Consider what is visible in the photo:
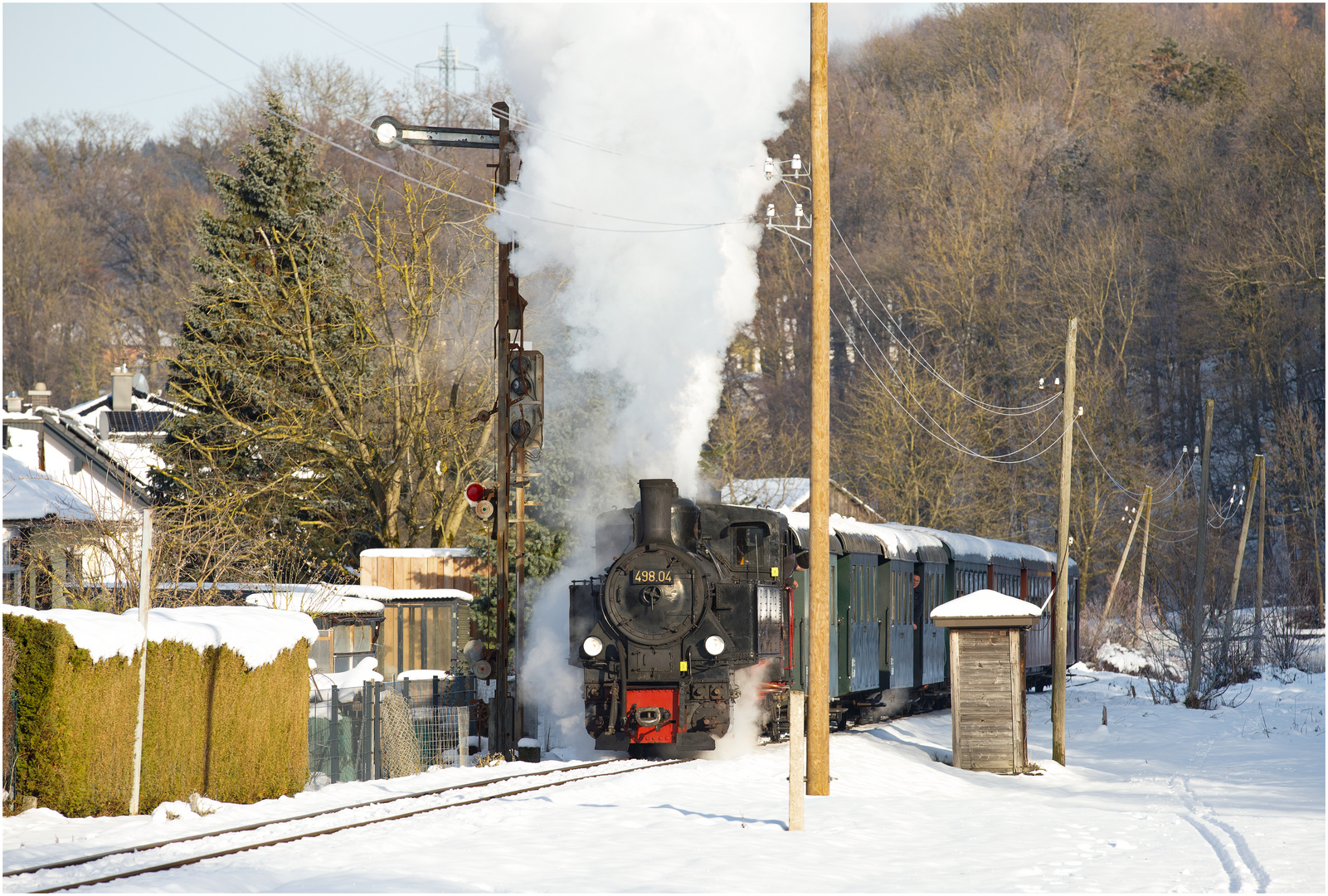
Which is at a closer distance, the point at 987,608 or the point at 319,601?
the point at 987,608

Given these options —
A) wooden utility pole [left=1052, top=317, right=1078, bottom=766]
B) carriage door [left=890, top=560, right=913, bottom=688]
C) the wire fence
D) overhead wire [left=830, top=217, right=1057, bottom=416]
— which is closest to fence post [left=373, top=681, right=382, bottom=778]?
the wire fence

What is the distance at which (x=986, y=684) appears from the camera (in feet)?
57.0

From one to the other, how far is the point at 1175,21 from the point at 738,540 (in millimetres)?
67765

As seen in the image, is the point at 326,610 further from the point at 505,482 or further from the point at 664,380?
the point at 664,380

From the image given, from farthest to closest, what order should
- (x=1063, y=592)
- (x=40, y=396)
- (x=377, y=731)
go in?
(x=40, y=396), (x=1063, y=592), (x=377, y=731)

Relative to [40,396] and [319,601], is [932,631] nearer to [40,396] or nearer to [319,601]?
[319,601]

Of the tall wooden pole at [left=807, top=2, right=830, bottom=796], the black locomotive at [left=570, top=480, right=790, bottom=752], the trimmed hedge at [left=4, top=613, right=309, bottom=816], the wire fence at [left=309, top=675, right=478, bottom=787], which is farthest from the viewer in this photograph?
the wire fence at [left=309, top=675, right=478, bottom=787]

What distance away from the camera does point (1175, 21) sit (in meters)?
73.7

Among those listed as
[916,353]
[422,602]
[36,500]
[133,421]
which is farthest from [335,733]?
[916,353]

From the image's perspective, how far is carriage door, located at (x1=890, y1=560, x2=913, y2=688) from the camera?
70.7ft

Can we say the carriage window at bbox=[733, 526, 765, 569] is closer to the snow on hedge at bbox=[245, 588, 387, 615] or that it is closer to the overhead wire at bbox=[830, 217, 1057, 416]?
the snow on hedge at bbox=[245, 588, 387, 615]

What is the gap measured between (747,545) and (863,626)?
12.4 feet

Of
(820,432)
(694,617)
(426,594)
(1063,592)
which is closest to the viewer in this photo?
(820,432)

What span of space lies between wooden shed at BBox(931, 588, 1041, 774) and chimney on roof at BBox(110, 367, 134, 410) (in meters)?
40.9
